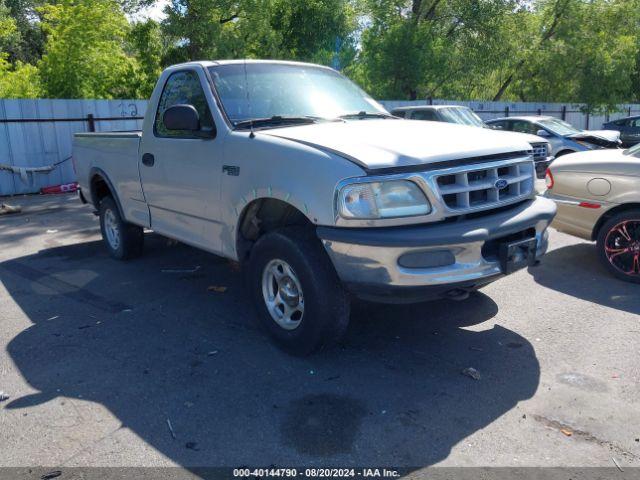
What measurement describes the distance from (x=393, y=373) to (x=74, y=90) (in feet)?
44.3

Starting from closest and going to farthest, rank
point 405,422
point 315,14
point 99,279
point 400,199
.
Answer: point 405,422 → point 400,199 → point 99,279 → point 315,14

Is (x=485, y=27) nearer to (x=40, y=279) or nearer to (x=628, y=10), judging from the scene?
(x=628, y=10)

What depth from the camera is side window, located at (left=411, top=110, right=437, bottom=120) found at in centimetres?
1313

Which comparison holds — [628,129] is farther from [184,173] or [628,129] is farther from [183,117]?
[183,117]

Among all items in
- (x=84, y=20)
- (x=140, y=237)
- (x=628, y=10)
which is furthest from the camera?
(x=628, y=10)

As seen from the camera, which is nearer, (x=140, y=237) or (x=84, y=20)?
(x=140, y=237)

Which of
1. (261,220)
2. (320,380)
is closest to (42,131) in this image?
(261,220)

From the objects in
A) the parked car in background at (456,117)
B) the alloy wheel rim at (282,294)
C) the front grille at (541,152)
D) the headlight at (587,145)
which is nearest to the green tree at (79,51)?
the parked car in background at (456,117)

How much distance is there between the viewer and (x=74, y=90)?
14.7m

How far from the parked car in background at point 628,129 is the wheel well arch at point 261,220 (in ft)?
63.4

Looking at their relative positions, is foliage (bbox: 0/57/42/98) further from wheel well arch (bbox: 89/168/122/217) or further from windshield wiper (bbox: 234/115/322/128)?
windshield wiper (bbox: 234/115/322/128)

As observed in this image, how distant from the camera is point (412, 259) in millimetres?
3482

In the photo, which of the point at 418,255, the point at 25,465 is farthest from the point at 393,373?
the point at 25,465

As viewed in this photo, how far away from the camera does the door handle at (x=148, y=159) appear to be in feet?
17.7
